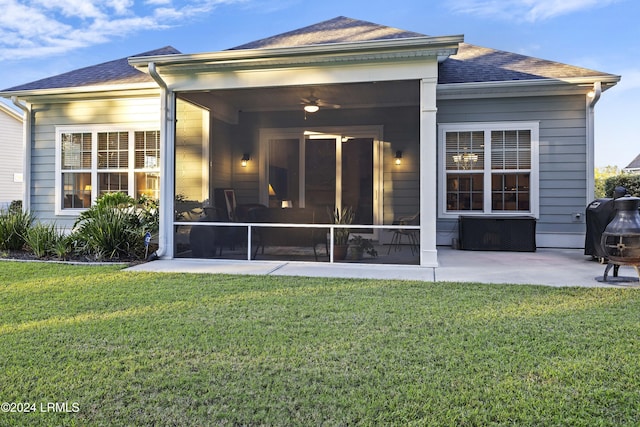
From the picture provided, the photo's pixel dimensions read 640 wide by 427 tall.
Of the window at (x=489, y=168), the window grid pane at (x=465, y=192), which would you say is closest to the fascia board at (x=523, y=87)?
the window at (x=489, y=168)

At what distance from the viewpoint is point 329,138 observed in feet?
26.7

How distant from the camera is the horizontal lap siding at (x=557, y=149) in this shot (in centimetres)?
720

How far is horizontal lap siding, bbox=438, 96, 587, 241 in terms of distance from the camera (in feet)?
23.6

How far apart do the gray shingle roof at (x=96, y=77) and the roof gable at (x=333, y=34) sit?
2.01m

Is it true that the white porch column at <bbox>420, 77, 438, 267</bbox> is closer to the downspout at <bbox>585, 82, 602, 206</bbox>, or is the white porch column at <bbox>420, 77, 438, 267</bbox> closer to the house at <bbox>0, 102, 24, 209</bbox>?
the downspout at <bbox>585, 82, 602, 206</bbox>

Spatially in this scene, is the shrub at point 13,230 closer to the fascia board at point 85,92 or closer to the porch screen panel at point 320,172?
the fascia board at point 85,92

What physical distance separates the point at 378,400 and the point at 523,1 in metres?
14.3

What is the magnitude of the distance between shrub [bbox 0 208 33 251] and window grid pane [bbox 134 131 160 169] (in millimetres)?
2187

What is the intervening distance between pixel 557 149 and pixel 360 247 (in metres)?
4.10

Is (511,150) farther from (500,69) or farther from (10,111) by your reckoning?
(10,111)

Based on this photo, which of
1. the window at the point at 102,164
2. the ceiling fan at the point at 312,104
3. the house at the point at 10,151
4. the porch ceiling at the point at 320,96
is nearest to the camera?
the porch ceiling at the point at 320,96

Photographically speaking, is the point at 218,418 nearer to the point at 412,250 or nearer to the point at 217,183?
the point at 412,250

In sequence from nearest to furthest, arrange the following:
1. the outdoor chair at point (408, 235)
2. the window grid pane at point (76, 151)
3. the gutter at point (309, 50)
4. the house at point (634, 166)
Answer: the gutter at point (309, 50)
the outdoor chair at point (408, 235)
the window grid pane at point (76, 151)
the house at point (634, 166)

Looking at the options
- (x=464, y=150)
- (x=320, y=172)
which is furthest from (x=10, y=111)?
(x=464, y=150)
